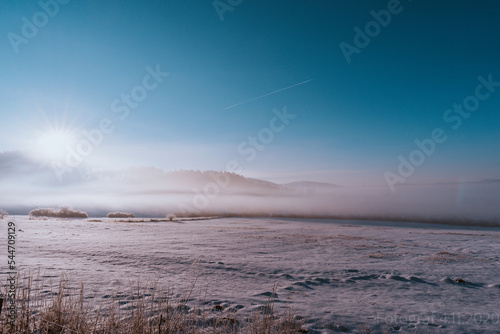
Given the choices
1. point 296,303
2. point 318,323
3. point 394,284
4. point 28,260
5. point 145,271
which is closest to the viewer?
point 318,323

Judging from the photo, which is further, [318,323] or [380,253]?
[380,253]

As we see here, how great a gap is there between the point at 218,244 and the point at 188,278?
571 cm

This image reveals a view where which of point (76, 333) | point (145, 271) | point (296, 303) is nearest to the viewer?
point (76, 333)

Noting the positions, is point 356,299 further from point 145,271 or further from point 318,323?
point 145,271

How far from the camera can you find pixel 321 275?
8133 millimetres

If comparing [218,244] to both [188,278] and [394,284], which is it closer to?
[188,278]

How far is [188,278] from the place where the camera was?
7711mm

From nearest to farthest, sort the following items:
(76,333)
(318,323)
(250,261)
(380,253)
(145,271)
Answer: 1. (76,333)
2. (318,323)
3. (145,271)
4. (250,261)
5. (380,253)

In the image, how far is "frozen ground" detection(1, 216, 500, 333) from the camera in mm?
5430

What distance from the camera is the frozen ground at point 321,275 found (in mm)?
5430

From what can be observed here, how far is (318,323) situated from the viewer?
16.4 ft

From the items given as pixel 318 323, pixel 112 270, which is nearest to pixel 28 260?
pixel 112 270

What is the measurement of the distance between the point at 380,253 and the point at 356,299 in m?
6.22

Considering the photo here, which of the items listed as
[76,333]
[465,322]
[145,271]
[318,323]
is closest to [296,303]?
[318,323]
